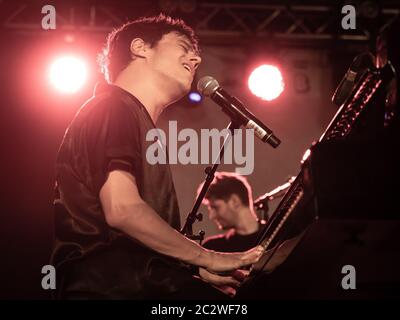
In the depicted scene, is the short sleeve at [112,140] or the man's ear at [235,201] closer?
the short sleeve at [112,140]

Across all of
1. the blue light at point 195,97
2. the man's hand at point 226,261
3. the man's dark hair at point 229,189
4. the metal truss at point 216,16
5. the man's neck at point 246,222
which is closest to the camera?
the man's hand at point 226,261

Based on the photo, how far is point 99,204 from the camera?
7.54 feet

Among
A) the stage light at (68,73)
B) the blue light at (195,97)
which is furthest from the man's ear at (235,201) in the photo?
the stage light at (68,73)

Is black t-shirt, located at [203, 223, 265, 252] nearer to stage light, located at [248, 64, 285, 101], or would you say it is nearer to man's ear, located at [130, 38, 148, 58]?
stage light, located at [248, 64, 285, 101]

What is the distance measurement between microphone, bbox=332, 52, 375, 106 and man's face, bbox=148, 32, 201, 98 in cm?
71

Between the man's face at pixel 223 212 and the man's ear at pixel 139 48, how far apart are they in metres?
3.23

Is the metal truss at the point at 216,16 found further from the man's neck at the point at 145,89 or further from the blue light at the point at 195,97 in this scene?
the man's neck at the point at 145,89

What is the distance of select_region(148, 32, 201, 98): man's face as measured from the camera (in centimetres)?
268

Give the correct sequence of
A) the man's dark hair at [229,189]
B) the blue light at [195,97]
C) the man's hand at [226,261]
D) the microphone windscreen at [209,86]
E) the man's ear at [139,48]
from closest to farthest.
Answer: the man's hand at [226,261] → the man's ear at [139,48] → the microphone windscreen at [209,86] → the man's dark hair at [229,189] → the blue light at [195,97]

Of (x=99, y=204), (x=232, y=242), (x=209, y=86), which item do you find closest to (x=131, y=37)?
(x=209, y=86)

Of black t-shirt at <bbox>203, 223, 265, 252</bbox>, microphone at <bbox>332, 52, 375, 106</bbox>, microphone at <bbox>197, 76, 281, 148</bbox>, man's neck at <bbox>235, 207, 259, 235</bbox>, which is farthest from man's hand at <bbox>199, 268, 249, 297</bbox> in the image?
man's neck at <bbox>235, 207, 259, 235</bbox>

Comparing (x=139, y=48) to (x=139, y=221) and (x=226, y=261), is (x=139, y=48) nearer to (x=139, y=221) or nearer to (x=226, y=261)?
(x=139, y=221)

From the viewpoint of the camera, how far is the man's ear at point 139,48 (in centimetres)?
274

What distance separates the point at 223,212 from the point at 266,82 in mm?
1442
